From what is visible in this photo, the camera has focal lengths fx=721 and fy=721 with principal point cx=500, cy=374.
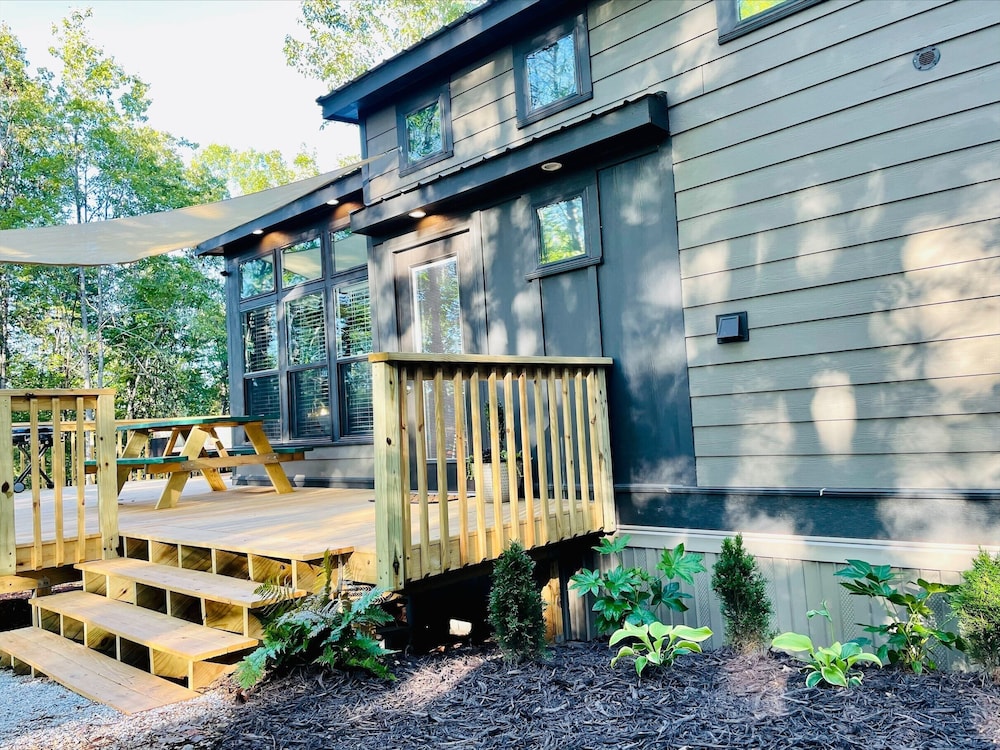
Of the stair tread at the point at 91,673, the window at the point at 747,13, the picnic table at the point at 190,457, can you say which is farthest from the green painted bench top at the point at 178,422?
the window at the point at 747,13

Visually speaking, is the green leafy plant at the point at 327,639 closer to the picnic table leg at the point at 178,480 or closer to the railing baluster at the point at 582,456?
the railing baluster at the point at 582,456

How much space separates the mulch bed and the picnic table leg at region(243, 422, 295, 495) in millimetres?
3904

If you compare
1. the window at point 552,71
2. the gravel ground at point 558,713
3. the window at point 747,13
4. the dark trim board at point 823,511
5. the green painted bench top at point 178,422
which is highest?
the window at point 552,71

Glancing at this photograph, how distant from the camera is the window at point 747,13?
354 cm

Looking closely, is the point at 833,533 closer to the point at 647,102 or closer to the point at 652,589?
the point at 652,589

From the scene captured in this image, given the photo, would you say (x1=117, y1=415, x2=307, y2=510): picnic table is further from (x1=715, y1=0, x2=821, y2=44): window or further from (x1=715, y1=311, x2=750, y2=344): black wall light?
(x1=715, y1=0, x2=821, y2=44): window

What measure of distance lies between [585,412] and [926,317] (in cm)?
183

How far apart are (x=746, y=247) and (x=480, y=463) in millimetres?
1750

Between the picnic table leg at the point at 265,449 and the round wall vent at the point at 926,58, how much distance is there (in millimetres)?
5320

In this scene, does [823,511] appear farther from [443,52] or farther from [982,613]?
[443,52]

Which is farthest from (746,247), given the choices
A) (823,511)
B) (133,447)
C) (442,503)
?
(133,447)

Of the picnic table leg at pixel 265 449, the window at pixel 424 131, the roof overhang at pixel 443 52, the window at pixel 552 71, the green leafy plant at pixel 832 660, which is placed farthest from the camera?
the picnic table leg at pixel 265 449

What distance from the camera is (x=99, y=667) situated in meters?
3.18

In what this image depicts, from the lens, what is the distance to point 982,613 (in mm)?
2391
